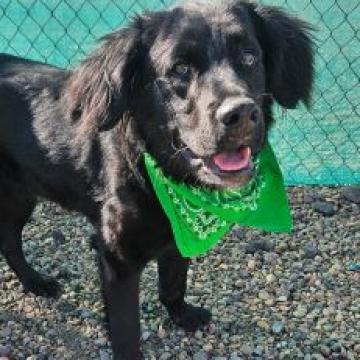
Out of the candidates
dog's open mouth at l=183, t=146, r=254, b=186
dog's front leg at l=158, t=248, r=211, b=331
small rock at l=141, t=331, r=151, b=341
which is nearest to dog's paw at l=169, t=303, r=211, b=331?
dog's front leg at l=158, t=248, r=211, b=331

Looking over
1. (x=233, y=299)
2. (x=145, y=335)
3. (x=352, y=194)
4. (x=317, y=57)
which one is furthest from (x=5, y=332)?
(x=317, y=57)

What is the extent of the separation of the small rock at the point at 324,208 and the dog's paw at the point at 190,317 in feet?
3.32

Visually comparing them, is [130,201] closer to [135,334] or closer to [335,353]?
[135,334]

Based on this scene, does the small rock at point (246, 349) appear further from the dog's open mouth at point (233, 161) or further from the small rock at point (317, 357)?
the dog's open mouth at point (233, 161)

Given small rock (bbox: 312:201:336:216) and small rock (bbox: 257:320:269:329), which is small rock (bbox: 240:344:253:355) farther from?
small rock (bbox: 312:201:336:216)

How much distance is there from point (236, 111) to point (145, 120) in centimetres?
49

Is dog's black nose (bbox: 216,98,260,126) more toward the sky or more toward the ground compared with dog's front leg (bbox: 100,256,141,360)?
more toward the sky

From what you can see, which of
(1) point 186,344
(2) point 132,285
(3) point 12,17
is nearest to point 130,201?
(2) point 132,285

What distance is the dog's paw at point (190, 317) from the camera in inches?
129

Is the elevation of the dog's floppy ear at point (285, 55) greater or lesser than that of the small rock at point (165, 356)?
greater

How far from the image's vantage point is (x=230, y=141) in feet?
7.75

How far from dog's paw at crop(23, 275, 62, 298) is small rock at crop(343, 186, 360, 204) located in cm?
159

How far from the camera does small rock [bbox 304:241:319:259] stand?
369 centimetres

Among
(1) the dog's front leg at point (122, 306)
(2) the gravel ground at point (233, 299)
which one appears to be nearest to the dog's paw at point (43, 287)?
(2) the gravel ground at point (233, 299)
